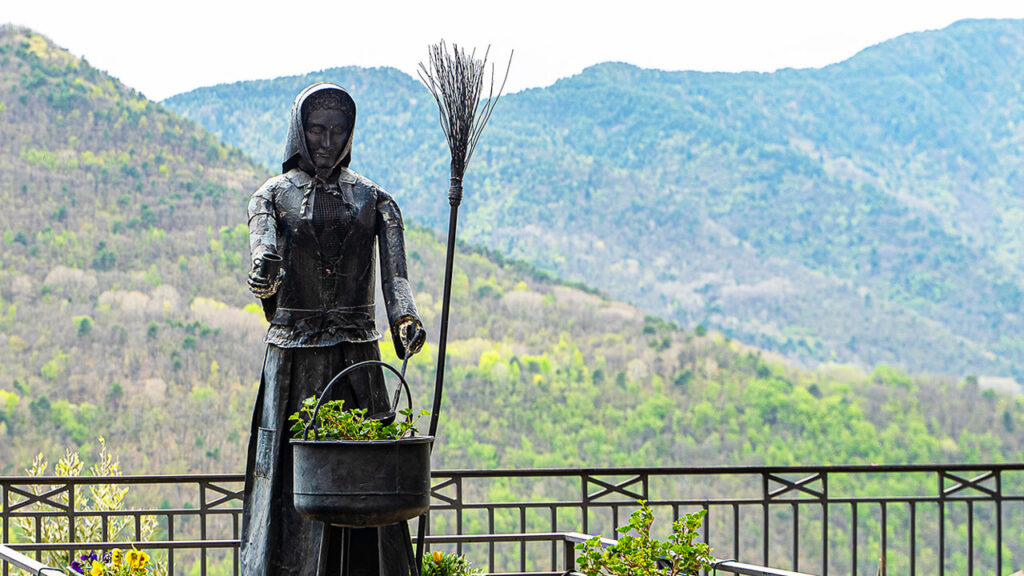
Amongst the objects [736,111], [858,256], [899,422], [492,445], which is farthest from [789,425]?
[736,111]

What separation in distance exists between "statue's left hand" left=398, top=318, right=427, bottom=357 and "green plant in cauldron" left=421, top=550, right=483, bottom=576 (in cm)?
144

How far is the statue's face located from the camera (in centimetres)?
460

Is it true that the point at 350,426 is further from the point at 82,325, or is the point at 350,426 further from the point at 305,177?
the point at 82,325

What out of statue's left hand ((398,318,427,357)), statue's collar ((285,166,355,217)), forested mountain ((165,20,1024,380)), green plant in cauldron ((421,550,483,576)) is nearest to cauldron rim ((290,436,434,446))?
statue's left hand ((398,318,427,357))

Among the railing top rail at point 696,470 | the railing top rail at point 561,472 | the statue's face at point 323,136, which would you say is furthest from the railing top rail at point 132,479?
the statue's face at point 323,136

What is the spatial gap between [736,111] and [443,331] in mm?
89319

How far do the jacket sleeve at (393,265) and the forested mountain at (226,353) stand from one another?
34.4 m

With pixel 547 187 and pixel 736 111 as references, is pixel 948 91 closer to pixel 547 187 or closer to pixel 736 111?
pixel 736 111

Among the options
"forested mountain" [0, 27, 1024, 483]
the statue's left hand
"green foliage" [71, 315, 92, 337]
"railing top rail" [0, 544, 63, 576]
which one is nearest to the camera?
"railing top rail" [0, 544, 63, 576]

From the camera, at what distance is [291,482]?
176 inches

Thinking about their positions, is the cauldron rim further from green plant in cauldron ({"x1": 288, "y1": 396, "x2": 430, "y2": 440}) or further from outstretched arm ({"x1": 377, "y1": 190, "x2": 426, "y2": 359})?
outstretched arm ({"x1": 377, "y1": 190, "x2": 426, "y2": 359})

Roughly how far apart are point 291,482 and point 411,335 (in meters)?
0.70

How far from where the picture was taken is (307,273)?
4.50 meters

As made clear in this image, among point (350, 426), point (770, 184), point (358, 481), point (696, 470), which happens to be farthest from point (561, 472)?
point (770, 184)
